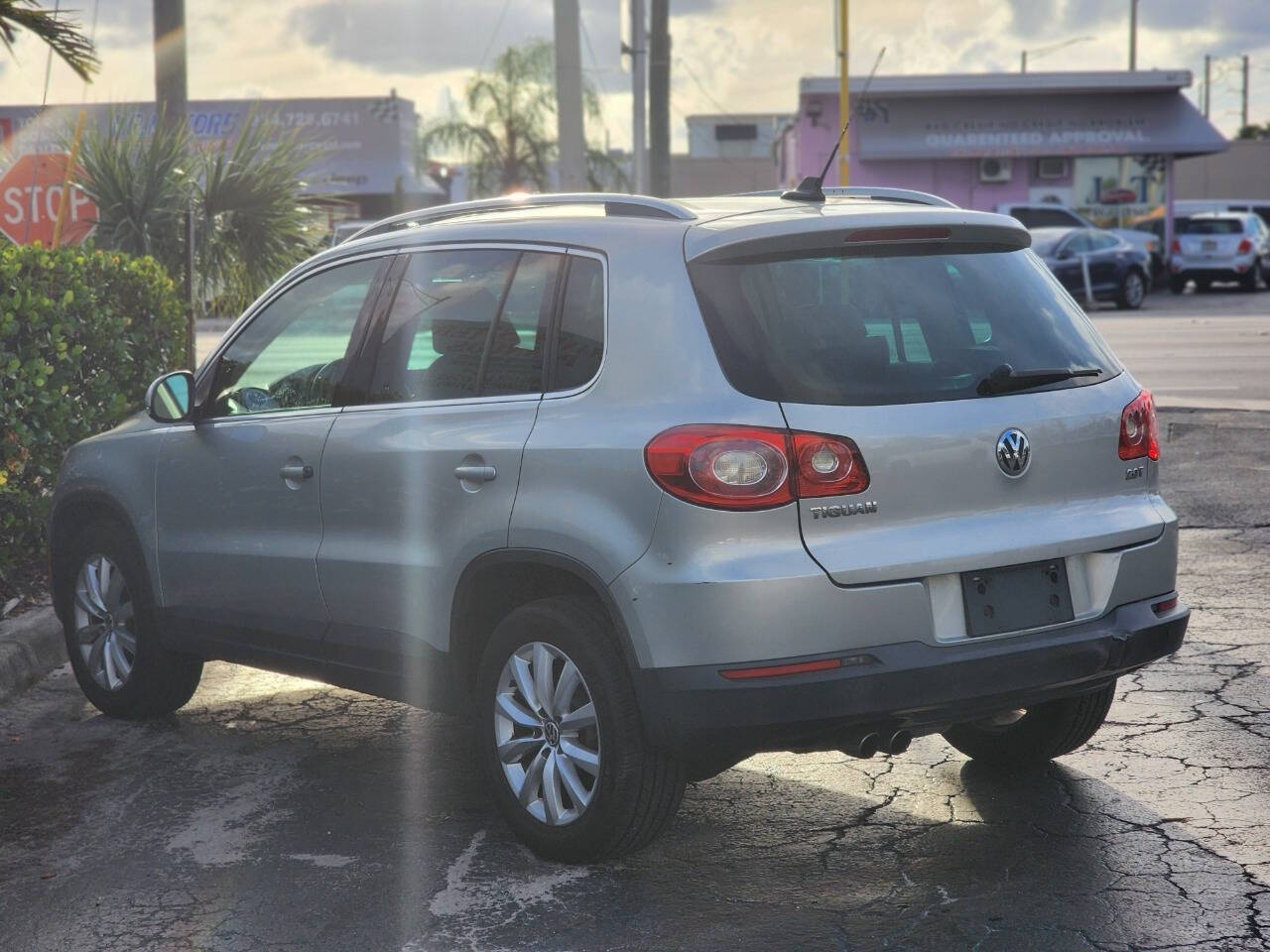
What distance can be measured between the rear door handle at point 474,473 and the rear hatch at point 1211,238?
1367 inches

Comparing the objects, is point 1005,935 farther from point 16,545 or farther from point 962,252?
point 16,545

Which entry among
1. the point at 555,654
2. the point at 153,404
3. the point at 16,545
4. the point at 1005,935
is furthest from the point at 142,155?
the point at 1005,935

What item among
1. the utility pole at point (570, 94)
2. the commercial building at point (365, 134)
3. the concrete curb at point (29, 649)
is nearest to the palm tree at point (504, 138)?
the commercial building at point (365, 134)

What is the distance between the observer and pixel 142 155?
12922mm

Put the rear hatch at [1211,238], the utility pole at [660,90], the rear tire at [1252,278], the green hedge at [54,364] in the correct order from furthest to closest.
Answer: the rear tire at [1252,278], the rear hatch at [1211,238], the utility pole at [660,90], the green hedge at [54,364]

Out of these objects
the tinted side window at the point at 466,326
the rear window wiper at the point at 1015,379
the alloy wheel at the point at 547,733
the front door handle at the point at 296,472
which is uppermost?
the tinted side window at the point at 466,326

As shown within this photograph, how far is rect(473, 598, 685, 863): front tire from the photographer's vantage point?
14.2 feet

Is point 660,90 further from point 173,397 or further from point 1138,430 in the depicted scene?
point 1138,430

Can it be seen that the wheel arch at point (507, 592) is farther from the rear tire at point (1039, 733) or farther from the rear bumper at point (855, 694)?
the rear tire at point (1039, 733)

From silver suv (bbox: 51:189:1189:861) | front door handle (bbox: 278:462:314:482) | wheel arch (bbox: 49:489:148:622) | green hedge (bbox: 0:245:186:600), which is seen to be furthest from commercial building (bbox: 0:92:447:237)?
silver suv (bbox: 51:189:1189:861)

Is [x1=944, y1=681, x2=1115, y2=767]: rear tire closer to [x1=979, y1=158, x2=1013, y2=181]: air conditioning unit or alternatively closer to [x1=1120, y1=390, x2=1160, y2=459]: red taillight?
[x1=1120, y1=390, x2=1160, y2=459]: red taillight

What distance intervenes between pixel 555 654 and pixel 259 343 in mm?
→ 1951

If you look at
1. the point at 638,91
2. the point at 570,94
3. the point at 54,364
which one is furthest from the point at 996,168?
the point at 54,364

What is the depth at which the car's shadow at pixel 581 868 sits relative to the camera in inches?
161
